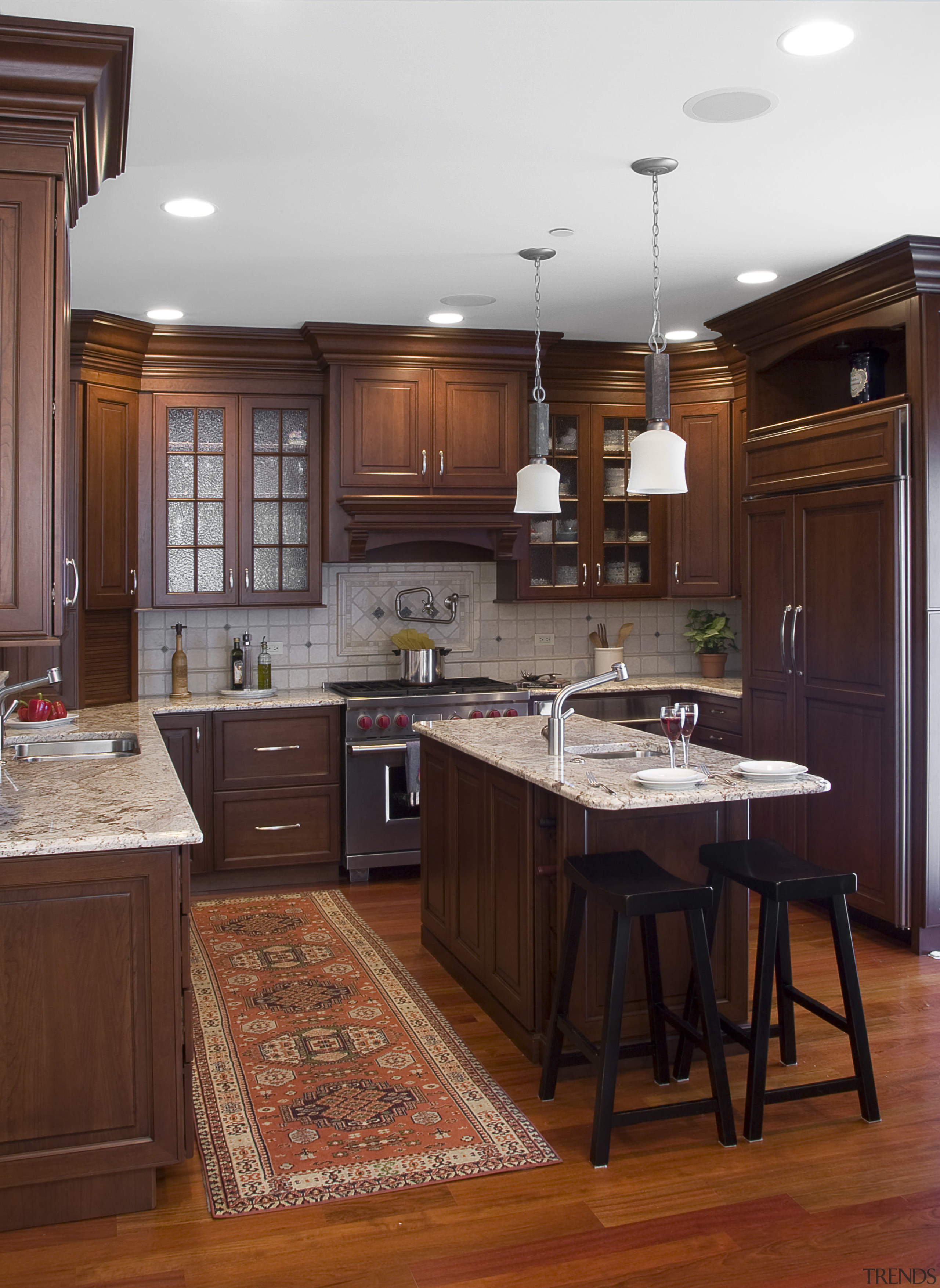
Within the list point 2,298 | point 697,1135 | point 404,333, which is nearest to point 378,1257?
point 697,1135

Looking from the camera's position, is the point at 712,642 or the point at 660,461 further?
the point at 712,642

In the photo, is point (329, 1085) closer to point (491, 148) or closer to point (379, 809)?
point (379, 809)

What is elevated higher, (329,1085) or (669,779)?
(669,779)

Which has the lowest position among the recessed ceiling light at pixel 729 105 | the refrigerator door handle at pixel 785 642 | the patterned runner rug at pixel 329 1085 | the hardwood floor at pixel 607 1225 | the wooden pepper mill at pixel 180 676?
the hardwood floor at pixel 607 1225

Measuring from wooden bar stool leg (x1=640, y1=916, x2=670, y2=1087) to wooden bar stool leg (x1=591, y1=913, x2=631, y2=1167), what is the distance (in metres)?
0.35

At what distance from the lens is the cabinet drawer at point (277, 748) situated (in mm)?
5414

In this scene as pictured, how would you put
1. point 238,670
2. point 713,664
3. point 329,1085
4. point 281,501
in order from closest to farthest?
point 329,1085
point 281,501
point 238,670
point 713,664

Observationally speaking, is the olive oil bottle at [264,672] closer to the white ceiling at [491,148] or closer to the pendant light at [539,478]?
the white ceiling at [491,148]

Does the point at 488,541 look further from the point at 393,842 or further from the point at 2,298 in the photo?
the point at 2,298

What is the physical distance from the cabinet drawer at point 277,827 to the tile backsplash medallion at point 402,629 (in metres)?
0.79

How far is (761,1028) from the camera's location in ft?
9.35

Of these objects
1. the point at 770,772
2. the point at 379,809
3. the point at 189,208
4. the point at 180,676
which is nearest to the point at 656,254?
the point at 189,208

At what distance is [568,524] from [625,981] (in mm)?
3696

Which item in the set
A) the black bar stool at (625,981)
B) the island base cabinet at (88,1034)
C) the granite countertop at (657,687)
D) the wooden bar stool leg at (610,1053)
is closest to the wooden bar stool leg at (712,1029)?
the black bar stool at (625,981)
